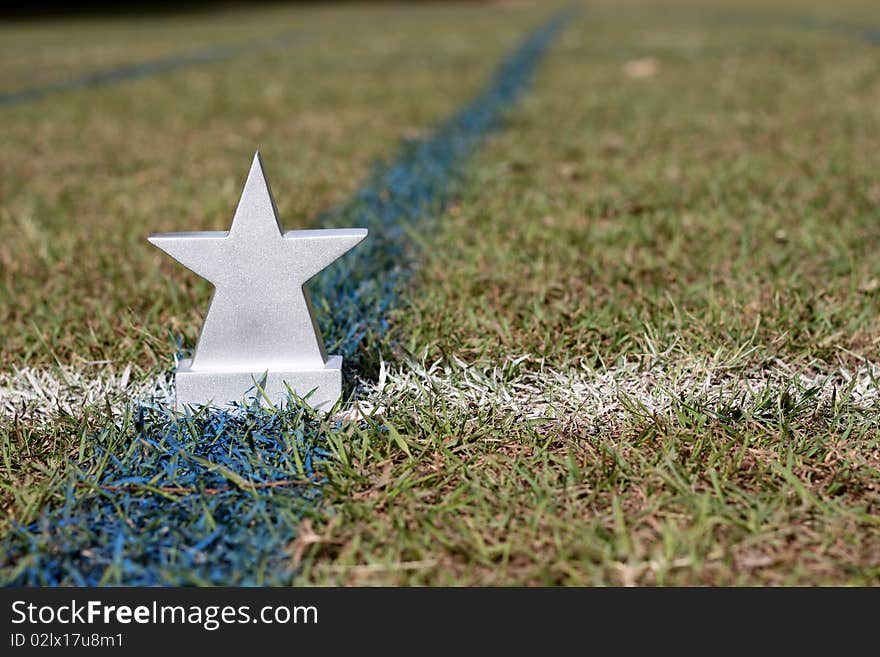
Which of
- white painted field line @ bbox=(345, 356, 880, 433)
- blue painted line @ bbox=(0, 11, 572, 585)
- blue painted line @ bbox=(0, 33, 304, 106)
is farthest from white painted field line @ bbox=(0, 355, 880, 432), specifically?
blue painted line @ bbox=(0, 33, 304, 106)

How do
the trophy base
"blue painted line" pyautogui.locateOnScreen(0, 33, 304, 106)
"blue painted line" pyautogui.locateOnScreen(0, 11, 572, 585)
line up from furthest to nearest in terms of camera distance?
"blue painted line" pyautogui.locateOnScreen(0, 33, 304, 106) < the trophy base < "blue painted line" pyautogui.locateOnScreen(0, 11, 572, 585)

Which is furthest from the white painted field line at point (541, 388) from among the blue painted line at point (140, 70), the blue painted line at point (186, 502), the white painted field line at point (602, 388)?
the blue painted line at point (140, 70)

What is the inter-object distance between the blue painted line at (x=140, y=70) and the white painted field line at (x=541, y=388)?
4785 mm

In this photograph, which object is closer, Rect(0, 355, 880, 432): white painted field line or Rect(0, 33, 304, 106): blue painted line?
Rect(0, 355, 880, 432): white painted field line

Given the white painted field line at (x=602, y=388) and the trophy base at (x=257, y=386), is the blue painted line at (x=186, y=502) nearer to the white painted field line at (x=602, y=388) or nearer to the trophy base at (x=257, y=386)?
the trophy base at (x=257, y=386)

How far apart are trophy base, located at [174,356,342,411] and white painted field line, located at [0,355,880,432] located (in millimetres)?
53

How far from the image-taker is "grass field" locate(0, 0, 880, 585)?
3.94 ft

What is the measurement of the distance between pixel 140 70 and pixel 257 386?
705 cm

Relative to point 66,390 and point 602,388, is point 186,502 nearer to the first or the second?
point 66,390

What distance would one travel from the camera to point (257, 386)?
153 cm

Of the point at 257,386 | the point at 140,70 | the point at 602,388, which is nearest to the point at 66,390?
the point at 257,386

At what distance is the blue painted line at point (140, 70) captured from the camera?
6242 millimetres

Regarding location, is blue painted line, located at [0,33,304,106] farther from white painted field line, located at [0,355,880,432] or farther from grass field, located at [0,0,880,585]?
white painted field line, located at [0,355,880,432]
